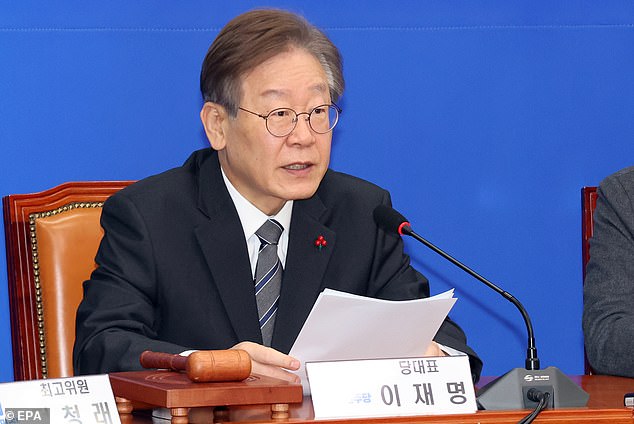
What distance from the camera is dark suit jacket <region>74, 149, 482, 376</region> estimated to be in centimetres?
209

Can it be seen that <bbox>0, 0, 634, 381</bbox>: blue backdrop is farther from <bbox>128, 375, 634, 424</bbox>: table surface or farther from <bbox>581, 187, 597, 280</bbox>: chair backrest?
<bbox>128, 375, 634, 424</bbox>: table surface

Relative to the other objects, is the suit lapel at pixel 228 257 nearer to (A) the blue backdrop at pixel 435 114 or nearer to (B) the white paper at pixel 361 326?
(B) the white paper at pixel 361 326

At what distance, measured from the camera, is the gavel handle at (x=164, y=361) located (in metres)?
1.55

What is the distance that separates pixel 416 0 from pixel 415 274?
0.96 meters

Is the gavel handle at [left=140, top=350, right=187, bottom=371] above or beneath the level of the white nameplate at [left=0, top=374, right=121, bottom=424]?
above

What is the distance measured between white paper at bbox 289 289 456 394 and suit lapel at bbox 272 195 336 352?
39 cm

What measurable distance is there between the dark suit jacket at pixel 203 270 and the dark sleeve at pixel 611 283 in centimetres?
30

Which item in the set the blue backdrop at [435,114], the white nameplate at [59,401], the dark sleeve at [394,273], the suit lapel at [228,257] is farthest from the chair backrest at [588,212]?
the white nameplate at [59,401]

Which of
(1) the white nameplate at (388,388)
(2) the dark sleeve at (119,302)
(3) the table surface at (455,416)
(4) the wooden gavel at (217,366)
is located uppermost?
(2) the dark sleeve at (119,302)

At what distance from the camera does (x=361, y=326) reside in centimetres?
169

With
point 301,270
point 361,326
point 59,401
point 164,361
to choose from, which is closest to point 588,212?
point 301,270

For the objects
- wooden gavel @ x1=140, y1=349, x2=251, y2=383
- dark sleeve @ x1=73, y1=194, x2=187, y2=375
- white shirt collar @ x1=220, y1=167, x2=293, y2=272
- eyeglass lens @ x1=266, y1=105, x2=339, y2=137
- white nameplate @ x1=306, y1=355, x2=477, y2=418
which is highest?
eyeglass lens @ x1=266, y1=105, x2=339, y2=137

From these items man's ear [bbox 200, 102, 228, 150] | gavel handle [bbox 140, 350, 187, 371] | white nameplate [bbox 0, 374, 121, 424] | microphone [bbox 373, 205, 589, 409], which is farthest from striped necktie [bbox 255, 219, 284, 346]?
white nameplate [bbox 0, 374, 121, 424]

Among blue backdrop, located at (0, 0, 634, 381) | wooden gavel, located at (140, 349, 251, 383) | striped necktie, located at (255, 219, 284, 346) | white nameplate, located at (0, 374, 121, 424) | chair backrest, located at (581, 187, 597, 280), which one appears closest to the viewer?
white nameplate, located at (0, 374, 121, 424)
